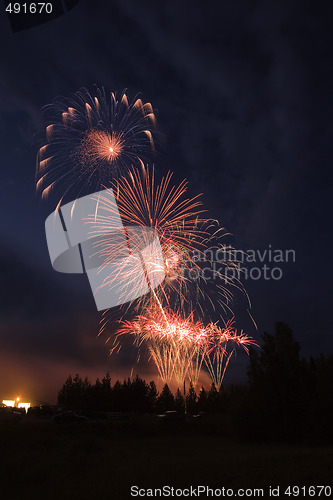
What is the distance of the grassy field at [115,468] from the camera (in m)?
17.1

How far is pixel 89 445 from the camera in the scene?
27.6 meters

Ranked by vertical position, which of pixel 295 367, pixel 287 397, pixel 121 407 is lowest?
pixel 121 407

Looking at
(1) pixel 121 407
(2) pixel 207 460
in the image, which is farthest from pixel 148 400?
(2) pixel 207 460

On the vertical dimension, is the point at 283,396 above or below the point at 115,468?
above

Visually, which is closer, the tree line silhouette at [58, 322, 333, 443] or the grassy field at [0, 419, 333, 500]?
the grassy field at [0, 419, 333, 500]

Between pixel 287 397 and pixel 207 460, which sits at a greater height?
pixel 287 397

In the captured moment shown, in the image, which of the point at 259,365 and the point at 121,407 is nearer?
the point at 259,365

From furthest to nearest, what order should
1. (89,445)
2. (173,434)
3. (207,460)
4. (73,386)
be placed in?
(73,386)
(173,434)
(89,445)
(207,460)

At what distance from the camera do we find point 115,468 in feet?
69.1

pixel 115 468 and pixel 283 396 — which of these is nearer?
pixel 115 468

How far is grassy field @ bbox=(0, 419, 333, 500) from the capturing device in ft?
56.2

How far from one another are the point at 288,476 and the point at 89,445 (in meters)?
16.6

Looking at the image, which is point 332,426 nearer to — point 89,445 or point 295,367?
point 295,367

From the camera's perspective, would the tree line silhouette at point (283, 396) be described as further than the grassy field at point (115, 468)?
Yes
